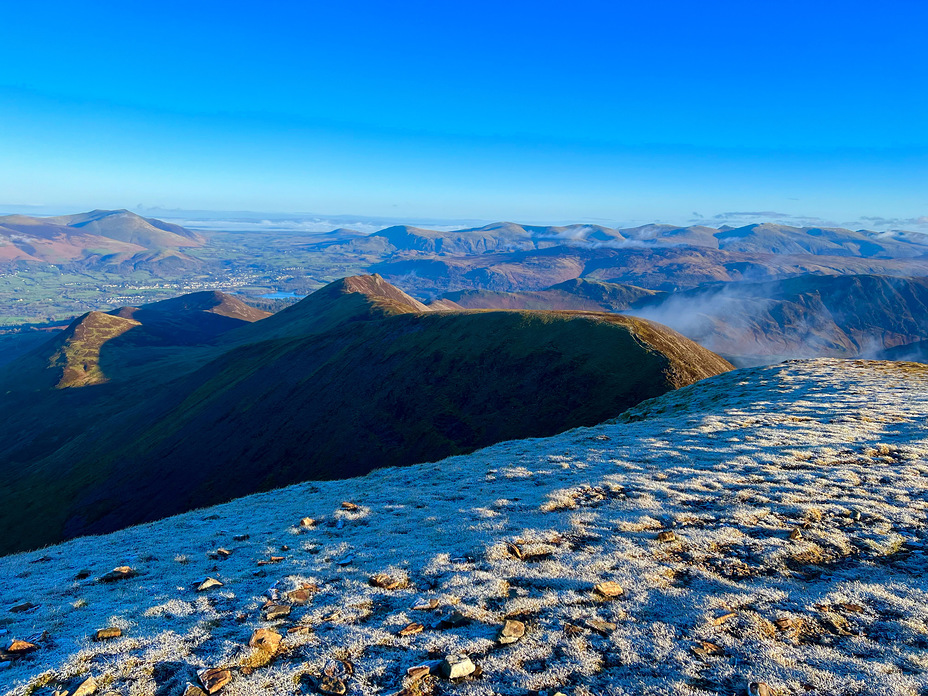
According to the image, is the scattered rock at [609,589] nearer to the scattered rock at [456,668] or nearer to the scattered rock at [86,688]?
the scattered rock at [456,668]

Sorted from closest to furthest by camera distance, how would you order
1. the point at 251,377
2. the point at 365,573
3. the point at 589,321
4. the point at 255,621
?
the point at 255,621 < the point at 365,573 < the point at 589,321 < the point at 251,377

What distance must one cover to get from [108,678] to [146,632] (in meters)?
1.72

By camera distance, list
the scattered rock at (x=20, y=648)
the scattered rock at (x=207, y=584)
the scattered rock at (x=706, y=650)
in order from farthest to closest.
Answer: the scattered rock at (x=207, y=584) < the scattered rock at (x=20, y=648) < the scattered rock at (x=706, y=650)

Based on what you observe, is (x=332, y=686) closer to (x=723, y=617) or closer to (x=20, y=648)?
(x=20, y=648)

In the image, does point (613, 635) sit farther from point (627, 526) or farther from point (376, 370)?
point (376, 370)

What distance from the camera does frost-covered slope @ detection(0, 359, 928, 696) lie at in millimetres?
9602

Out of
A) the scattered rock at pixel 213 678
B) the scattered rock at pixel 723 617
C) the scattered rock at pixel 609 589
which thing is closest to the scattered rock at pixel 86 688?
the scattered rock at pixel 213 678

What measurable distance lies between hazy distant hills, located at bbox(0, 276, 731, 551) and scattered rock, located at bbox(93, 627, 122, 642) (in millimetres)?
57770

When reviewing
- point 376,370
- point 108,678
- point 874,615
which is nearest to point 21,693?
point 108,678

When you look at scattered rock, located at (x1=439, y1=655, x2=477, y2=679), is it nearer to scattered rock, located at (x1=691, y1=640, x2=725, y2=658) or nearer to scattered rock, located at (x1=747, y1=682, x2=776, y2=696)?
scattered rock, located at (x1=691, y1=640, x2=725, y2=658)

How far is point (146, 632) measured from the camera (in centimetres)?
1119

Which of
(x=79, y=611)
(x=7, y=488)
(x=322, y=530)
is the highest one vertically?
(x=79, y=611)

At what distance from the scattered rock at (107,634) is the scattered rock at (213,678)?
3.17 m

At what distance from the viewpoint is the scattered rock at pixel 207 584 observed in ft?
45.6
